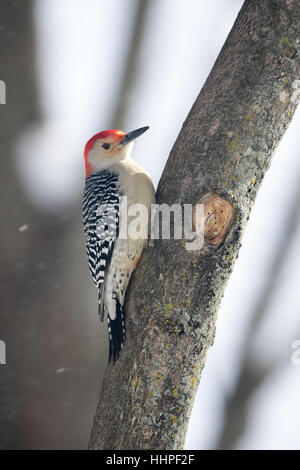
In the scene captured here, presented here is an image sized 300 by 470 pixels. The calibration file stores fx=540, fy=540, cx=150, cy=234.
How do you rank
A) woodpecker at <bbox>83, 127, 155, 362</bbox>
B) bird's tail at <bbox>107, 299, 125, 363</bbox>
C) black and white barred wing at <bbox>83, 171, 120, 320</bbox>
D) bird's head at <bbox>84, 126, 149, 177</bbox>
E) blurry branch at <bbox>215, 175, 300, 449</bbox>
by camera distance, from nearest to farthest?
bird's tail at <bbox>107, 299, 125, 363</bbox> → woodpecker at <bbox>83, 127, 155, 362</bbox> → black and white barred wing at <bbox>83, 171, 120, 320</bbox> → bird's head at <bbox>84, 126, 149, 177</bbox> → blurry branch at <bbox>215, 175, 300, 449</bbox>

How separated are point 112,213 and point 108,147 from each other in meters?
0.85

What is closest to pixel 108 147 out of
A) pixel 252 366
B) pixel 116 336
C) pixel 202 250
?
pixel 116 336

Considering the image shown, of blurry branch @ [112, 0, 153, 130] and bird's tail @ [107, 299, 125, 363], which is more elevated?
blurry branch @ [112, 0, 153, 130]

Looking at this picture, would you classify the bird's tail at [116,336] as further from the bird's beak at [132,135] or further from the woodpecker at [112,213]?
the bird's beak at [132,135]

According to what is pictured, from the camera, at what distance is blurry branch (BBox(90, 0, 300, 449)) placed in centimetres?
258

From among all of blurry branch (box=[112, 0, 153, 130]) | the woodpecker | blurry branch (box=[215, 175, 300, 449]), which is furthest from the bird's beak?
blurry branch (box=[215, 175, 300, 449])

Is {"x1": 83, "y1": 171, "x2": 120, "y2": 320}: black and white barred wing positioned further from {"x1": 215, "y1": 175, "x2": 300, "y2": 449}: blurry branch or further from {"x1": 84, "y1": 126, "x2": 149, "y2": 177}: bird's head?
{"x1": 215, "y1": 175, "x2": 300, "y2": 449}: blurry branch

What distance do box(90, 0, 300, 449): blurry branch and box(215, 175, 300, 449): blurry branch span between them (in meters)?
3.64

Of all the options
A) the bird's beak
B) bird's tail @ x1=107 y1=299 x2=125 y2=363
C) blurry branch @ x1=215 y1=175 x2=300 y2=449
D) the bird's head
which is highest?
the bird's beak

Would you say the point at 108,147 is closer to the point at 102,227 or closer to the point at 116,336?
the point at 102,227

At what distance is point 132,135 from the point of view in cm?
453

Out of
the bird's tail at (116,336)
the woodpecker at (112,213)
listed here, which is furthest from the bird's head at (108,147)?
the bird's tail at (116,336)

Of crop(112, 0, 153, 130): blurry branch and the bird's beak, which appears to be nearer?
the bird's beak
